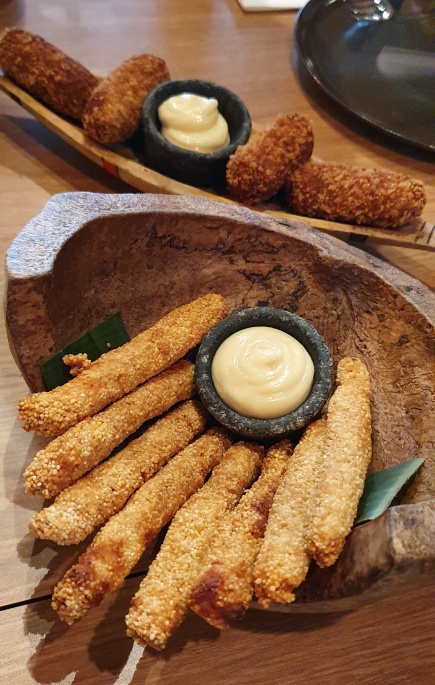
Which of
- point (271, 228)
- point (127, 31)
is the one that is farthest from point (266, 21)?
point (271, 228)

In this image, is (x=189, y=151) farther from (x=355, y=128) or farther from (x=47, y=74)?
(x=355, y=128)

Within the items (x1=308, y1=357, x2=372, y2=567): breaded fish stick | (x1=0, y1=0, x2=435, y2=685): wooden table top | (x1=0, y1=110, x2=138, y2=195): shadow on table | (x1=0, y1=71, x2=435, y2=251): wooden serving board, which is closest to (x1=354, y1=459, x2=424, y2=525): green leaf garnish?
(x1=308, y1=357, x2=372, y2=567): breaded fish stick

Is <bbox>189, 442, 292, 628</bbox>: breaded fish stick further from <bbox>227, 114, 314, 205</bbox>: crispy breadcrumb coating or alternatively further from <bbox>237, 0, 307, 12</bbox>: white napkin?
<bbox>237, 0, 307, 12</bbox>: white napkin

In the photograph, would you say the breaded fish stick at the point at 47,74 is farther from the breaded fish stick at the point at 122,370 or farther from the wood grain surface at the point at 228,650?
the wood grain surface at the point at 228,650

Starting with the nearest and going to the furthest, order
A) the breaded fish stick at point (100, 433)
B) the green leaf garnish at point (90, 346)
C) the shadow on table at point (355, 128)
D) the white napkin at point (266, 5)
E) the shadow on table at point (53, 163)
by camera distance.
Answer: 1. the breaded fish stick at point (100, 433)
2. the green leaf garnish at point (90, 346)
3. the shadow on table at point (53, 163)
4. the shadow on table at point (355, 128)
5. the white napkin at point (266, 5)

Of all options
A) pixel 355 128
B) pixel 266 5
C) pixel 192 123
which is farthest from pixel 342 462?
pixel 266 5

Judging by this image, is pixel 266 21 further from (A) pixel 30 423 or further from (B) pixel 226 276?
(A) pixel 30 423

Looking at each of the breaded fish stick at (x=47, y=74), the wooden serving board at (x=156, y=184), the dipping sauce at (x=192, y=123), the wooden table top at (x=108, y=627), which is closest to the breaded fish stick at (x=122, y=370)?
the wooden table top at (x=108, y=627)
